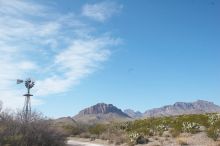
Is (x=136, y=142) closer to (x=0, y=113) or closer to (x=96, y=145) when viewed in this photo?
(x=96, y=145)

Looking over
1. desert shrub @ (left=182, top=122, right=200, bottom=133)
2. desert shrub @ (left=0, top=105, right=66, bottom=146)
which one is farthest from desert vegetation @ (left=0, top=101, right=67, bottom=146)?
desert shrub @ (left=182, top=122, right=200, bottom=133)

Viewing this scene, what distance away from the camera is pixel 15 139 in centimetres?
2162

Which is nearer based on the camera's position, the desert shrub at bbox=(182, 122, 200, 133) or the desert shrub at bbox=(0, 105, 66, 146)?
the desert shrub at bbox=(0, 105, 66, 146)

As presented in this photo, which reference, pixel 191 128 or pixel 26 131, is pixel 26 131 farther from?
pixel 191 128

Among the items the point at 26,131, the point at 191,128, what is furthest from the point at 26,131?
the point at 191,128

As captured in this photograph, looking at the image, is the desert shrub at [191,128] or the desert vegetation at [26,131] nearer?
the desert vegetation at [26,131]

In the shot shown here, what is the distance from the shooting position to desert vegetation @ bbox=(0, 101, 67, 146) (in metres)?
21.8

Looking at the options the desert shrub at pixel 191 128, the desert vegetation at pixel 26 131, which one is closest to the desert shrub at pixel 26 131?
the desert vegetation at pixel 26 131

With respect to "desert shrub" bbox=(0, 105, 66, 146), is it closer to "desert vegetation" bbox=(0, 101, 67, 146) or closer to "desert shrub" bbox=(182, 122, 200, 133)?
"desert vegetation" bbox=(0, 101, 67, 146)

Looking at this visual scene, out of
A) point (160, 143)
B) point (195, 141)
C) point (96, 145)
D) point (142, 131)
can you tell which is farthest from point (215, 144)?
point (142, 131)

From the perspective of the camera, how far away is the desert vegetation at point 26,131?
858 inches

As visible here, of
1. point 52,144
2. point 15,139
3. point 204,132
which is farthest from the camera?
point 204,132

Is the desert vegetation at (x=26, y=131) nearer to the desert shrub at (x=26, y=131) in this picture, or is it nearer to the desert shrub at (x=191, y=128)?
the desert shrub at (x=26, y=131)

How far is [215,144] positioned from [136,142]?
24.3 ft
